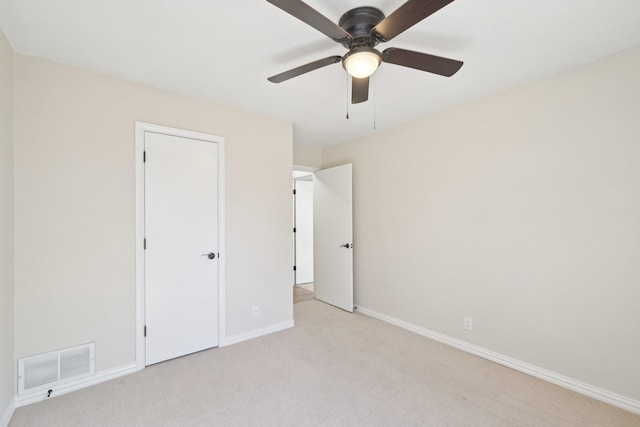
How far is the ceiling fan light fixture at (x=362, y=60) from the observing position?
4.94 ft

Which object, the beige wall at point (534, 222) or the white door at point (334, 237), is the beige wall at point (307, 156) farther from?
the beige wall at point (534, 222)

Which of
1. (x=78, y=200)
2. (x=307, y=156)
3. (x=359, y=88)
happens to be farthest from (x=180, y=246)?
(x=307, y=156)

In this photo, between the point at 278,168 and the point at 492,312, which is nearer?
the point at 492,312

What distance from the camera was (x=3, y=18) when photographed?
1627mm

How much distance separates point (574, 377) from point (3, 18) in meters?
4.58

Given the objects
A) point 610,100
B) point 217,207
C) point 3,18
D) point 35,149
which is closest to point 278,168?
point 217,207

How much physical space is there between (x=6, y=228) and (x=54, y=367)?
42.8 inches

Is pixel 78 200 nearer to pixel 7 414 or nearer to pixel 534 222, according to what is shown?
pixel 7 414

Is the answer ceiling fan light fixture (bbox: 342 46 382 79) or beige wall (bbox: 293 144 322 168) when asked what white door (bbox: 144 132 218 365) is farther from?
ceiling fan light fixture (bbox: 342 46 382 79)

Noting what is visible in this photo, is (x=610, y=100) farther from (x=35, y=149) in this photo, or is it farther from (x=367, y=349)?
(x=35, y=149)

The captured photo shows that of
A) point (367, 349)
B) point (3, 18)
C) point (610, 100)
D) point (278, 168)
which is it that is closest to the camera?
point (3, 18)

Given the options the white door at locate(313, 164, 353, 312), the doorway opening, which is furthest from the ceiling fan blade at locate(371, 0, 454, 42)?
the doorway opening

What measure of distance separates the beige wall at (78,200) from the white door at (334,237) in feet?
5.68

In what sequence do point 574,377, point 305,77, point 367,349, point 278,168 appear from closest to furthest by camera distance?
point 574,377, point 305,77, point 367,349, point 278,168
